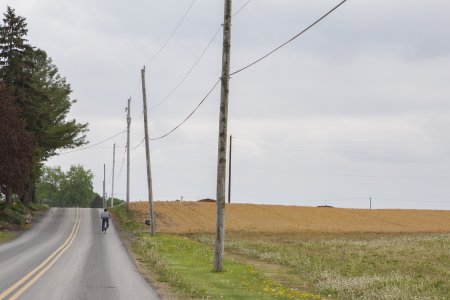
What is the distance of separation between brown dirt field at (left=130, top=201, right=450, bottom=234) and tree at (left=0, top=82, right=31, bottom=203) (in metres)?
11.8

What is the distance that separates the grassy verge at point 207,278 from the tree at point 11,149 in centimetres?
1852

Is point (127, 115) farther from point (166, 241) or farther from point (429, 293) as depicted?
point (429, 293)

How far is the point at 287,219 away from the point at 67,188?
115 meters

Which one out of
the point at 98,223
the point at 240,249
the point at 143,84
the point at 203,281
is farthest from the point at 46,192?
the point at 203,281

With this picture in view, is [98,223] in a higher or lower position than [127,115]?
A: lower

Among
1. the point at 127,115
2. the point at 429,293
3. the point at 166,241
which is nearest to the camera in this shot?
the point at 429,293

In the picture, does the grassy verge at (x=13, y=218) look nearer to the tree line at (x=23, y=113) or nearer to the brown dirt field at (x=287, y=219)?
the tree line at (x=23, y=113)

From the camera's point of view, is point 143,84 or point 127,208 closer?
point 143,84

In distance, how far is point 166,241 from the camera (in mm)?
36938

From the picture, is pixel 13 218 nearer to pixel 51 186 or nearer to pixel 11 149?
pixel 11 149

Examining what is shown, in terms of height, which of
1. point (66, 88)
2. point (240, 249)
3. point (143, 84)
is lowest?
point (240, 249)

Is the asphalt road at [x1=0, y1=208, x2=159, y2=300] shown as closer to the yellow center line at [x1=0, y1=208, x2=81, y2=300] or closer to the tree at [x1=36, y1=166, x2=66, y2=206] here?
the yellow center line at [x1=0, y1=208, x2=81, y2=300]

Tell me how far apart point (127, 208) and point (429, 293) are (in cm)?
5245

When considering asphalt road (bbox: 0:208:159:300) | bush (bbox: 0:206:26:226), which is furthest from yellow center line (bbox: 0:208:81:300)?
bush (bbox: 0:206:26:226)
